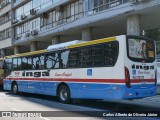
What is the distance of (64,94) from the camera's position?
656 inches

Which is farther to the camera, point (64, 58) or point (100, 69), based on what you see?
point (64, 58)

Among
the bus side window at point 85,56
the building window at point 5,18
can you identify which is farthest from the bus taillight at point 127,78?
the building window at point 5,18

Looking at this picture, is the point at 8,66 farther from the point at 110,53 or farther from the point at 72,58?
the point at 110,53

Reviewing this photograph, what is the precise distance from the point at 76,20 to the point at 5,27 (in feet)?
87.2

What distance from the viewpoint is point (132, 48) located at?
13.4 meters

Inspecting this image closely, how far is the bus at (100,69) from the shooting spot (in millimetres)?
13070

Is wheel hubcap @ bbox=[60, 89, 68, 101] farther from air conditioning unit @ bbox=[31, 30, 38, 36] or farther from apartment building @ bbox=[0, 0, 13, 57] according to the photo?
apartment building @ bbox=[0, 0, 13, 57]

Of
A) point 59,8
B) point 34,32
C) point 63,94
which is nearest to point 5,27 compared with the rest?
point 34,32

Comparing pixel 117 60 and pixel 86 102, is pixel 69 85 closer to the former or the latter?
pixel 86 102

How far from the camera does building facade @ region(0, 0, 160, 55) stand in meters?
27.6

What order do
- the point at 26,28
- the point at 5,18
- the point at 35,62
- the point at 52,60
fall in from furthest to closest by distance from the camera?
the point at 5,18 < the point at 26,28 < the point at 35,62 < the point at 52,60

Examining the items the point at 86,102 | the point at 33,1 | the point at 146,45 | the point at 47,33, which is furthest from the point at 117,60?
the point at 33,1

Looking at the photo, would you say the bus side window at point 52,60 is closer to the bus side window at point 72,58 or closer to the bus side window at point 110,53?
the bus side window at point 72,58

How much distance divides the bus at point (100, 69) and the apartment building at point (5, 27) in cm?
3820
